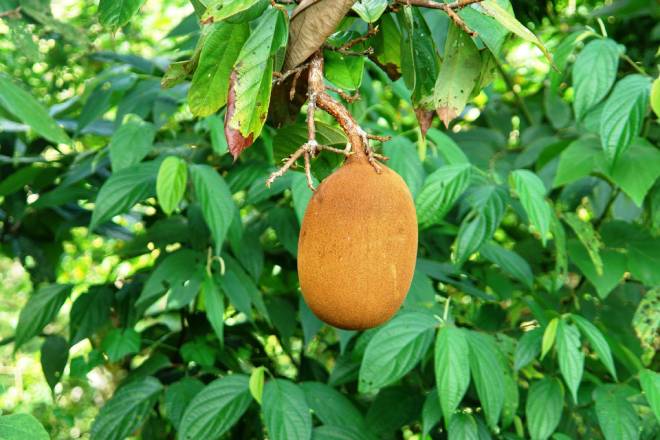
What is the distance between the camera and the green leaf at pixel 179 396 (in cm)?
138

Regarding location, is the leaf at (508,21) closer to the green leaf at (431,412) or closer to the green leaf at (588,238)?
the green leaf at (431,412)

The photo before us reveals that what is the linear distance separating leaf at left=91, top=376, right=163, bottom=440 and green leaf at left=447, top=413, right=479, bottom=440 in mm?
479

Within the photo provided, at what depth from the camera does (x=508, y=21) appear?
62 centimetres

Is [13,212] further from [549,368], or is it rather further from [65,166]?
[549,368]

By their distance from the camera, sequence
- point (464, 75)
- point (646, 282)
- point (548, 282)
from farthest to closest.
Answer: point (548, 282), point (646, 282), point (464, 75)

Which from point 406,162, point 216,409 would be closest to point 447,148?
point 406,162

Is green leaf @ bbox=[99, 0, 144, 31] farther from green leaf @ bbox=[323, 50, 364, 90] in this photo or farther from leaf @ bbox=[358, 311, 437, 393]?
leaf @ bbox=[358, 311, 437, 393]

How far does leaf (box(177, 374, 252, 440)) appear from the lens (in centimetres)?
127

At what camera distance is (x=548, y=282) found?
1742mm

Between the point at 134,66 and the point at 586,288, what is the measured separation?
0.99 metres

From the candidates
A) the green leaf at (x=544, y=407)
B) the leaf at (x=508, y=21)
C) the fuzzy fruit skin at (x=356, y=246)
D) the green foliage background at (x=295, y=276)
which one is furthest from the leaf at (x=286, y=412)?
the leaf at (x=508, y=21)

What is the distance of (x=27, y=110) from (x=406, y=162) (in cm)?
62

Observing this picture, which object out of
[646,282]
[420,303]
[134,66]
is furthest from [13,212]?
[646,282]

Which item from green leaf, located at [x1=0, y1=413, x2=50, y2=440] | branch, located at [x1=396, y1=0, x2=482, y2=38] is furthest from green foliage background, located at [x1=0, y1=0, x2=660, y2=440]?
branch, located at [x1=396, y1=0, x2=482, y2=38]
